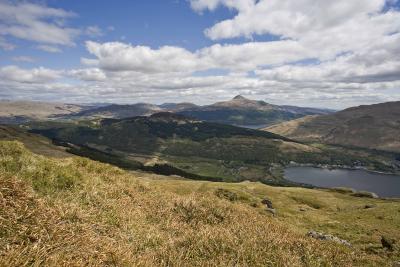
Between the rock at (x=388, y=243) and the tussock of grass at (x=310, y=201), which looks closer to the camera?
the rock at (x=388, y=243)

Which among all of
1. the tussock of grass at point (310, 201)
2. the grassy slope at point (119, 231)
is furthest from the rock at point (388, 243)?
the tussock of grass at point (310, 201)

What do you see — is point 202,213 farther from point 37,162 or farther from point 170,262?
point 37,162

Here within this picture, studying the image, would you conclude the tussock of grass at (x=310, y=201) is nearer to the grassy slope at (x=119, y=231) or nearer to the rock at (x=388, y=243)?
the rock at (x=388, y=243)

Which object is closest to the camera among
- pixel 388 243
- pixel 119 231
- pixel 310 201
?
pixel 119 231

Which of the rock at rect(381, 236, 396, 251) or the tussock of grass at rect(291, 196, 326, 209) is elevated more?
the rock at rect(381, 236, 396, 251)

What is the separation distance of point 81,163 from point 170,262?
61.5 feet

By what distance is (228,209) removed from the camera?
763 inches

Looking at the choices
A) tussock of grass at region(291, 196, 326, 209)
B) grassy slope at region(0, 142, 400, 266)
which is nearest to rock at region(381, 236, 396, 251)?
grassy slope at region(0, 142, 400, 266)

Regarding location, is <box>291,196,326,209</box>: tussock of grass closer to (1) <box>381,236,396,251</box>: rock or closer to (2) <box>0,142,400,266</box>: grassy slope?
(1) <box>381,236,396,251</box>: rock

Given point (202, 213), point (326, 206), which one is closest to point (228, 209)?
point (202, 213)

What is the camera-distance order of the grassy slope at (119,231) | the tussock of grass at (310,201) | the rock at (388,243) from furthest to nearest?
the tussock of grass at (310,201) < the rock at (388,243) < the grassy slope at (119,231)

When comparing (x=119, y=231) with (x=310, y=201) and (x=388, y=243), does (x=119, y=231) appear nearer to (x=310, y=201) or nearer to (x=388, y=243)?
(x=388, y=243)

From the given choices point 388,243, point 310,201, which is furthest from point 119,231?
point 310,201

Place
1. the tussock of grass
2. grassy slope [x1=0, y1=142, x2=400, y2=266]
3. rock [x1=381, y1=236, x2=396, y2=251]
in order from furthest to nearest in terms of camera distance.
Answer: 1. the tussock of grass
2. rock [x1=381, y1=236, x2=396, y2=251]
3. grassy slope [x1=0, y1=142, x2=400, y2=266]
